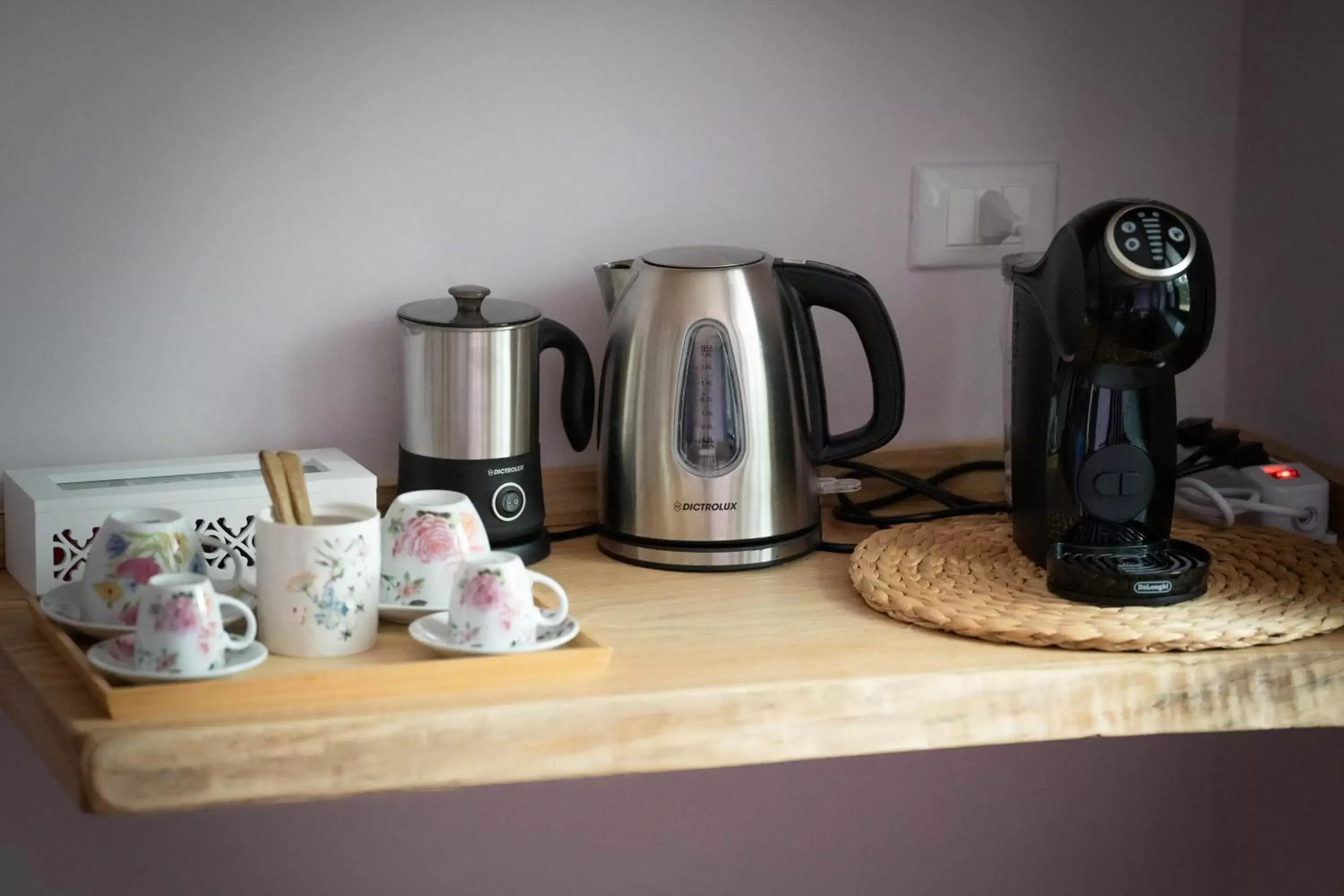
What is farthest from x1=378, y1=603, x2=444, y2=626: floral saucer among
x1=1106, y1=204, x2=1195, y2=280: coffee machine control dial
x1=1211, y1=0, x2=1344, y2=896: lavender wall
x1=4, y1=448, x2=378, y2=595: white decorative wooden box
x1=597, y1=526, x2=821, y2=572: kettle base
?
x1=1211, y1=0, x2=1344, y2=896: lavender wall

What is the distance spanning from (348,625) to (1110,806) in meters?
0.84

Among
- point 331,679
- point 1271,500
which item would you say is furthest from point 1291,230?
point 331,679

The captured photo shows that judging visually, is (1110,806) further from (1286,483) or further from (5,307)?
(5,307)

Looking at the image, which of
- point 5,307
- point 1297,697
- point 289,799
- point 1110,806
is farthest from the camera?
point 1110,806

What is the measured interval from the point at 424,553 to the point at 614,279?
0.29m

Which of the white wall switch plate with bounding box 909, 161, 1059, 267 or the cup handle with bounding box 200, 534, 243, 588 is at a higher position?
the white wall switch plate with bounding box 909, 161, 1059, 267

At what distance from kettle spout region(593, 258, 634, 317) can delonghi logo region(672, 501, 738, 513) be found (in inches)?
6.3

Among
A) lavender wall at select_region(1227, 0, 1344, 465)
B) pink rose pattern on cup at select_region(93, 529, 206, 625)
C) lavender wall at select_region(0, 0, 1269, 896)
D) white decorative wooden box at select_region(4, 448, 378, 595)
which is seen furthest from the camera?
lavender wall at select_region(1227, 0, 1344, 465)

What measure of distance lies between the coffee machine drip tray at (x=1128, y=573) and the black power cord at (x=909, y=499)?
0.59 feet

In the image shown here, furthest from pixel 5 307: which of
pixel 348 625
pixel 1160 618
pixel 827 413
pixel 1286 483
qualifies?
pixel 1286 483

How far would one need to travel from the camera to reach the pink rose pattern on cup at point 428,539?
911 mm

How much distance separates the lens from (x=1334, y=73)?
45.9 inches

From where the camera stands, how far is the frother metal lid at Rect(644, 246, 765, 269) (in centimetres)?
104

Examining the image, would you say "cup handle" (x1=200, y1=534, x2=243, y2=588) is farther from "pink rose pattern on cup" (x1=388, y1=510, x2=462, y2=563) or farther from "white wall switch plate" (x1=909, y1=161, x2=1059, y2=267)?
"white wall switch plate" (x1=909, y1=161, x2=1059, y2=267)
